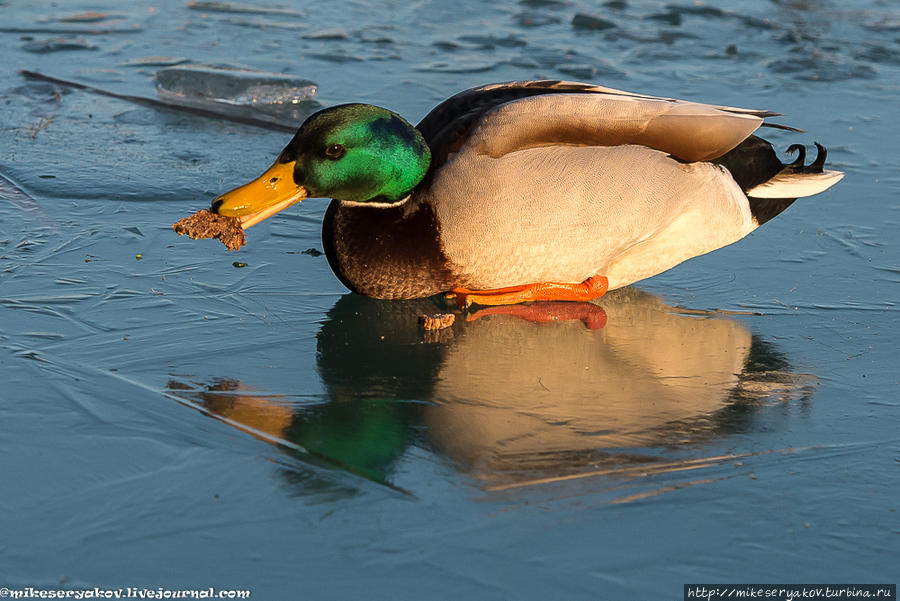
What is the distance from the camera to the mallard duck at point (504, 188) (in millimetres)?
3613

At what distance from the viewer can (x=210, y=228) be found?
3693 mm

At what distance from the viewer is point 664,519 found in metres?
2.53

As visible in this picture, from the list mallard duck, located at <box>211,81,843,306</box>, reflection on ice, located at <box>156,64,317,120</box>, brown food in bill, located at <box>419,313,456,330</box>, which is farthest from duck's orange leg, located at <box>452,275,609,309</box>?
reflection on ice, located at <box>156,64,317,120</box>

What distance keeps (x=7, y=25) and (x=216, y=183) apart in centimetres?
330

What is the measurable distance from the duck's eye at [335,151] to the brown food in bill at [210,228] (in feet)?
1.25

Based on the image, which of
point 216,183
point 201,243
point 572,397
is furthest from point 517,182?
point 216,183

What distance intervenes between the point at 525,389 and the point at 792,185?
5.30ft

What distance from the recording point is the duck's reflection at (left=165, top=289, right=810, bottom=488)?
112 inches

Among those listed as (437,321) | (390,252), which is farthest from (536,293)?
(390,252)

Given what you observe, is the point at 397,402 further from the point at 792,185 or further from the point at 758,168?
the point at 792,185

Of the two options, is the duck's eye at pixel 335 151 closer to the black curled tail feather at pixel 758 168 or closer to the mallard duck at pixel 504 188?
the mallard duck at pixel 504 188

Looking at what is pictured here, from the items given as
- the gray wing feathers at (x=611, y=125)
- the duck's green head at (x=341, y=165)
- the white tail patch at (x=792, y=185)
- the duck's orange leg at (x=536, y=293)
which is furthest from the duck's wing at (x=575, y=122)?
the duck's orange leg at (x=536, y=293)

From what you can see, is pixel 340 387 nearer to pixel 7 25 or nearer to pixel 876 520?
pixel 876 520

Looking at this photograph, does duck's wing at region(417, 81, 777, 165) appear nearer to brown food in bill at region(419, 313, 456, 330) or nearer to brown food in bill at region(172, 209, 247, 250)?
brown food in bill at region(419, 313, 456, 330)
